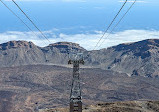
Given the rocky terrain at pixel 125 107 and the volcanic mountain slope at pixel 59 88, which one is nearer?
the rocky terrain at pixel 125 107

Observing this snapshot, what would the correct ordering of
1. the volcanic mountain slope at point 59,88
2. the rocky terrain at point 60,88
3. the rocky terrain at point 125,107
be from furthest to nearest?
the volcanic mountain slope at point 59,88
the rocky terrain at point 60,88
the rocky terrain at point 125,107

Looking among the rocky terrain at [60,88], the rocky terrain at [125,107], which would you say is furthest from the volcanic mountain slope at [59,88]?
the rocky terrain at [125,107]

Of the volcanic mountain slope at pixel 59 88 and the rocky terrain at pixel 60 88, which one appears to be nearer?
the rocky terrain at pixel 60 88

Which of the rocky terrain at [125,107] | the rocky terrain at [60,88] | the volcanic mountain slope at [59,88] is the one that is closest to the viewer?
the rocky terrain at [125,107]

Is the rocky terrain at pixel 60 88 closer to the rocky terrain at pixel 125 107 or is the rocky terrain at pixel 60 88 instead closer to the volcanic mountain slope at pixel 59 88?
the volcanic mountain slope at pixel 59 88

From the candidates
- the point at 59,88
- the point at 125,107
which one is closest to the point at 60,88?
the point at 59,88

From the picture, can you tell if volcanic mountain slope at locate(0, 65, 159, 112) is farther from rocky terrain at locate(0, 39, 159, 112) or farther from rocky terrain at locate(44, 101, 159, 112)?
rocky terrain at locate(44, 101, 159, 112)

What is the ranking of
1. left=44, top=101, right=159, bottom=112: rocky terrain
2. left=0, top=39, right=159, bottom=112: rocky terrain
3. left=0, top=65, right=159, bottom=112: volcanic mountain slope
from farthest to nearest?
left=0, top=65, right=159, bottom=112: volcanic mountain slope, left=0, top=39, right=159, bottom=112: rocky terrain, left=44, top=101, right=159, bottom=112: rocky terrain

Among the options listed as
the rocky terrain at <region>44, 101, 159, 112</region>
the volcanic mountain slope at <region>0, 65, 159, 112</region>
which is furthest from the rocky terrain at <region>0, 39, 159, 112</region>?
the rocky terrain at <region>44, 101, 159, 112</region>
